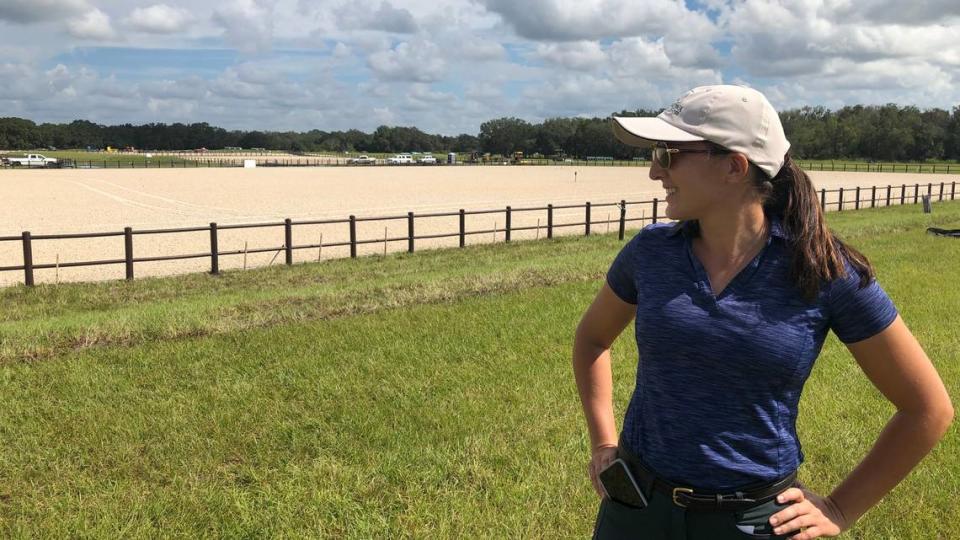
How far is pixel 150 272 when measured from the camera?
1570cm

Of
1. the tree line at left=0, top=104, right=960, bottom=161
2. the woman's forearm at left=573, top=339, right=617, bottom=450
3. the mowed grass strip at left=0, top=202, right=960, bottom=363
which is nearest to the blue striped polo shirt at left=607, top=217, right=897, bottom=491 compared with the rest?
the woman's forearm at left=573, top=339, right=617, bottom=450

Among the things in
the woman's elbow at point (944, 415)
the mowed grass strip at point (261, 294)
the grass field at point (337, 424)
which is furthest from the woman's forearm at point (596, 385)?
the mowed grass strip at point (261, 294)

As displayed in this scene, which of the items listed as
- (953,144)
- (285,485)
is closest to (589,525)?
(285,485)

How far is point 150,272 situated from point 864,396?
13850mm

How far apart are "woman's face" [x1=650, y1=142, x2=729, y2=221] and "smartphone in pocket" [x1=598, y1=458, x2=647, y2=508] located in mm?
659

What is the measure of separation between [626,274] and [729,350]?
0.37 metres

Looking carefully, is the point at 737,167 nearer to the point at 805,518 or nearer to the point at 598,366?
the point at 598,366

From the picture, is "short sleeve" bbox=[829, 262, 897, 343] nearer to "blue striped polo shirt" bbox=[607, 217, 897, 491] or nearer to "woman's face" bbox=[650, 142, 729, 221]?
"blue striped polo shirt" bbox=[607, 217, 897, 491]

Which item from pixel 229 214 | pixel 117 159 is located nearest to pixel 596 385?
pixel 229 214

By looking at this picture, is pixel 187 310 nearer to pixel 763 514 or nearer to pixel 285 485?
pixel 285 485

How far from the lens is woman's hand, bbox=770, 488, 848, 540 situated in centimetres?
188

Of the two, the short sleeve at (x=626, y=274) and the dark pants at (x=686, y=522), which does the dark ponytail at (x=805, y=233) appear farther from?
the dark pants at (x=686, y=522)

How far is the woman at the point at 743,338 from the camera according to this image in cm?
179

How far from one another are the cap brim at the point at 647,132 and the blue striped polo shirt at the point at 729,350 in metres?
→ 0.26
